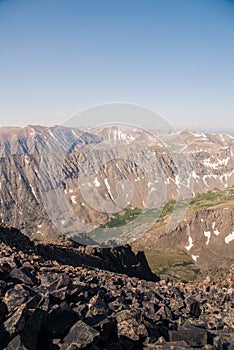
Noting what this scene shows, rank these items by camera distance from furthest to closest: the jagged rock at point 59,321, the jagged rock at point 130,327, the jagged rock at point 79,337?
1. the jagged rock at point 130,327
2. the jagged rock at point 59,321
3. the jagged rock at point 79,337

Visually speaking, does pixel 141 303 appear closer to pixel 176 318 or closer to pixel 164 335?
pixel 176 318

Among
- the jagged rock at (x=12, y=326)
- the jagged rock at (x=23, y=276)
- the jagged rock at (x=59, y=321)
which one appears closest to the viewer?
the jagged rock at (x=12, y=326)

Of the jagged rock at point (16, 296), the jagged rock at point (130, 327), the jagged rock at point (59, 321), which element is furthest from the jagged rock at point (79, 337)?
the jagged rock at point (16, 296)

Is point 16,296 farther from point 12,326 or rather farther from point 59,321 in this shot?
point 12,326

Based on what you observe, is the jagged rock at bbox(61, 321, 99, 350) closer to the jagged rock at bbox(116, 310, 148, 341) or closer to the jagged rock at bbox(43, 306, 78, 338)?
the jagged rock at bbox(43, 306, 78, 338)

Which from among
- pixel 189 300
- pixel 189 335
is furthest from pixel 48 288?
pixel 189 300

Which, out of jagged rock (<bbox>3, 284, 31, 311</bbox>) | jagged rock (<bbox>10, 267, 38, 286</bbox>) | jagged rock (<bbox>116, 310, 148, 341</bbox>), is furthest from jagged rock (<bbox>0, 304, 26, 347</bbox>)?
jagged rock (<bbox>10, 267, 38, 286</bbox>)

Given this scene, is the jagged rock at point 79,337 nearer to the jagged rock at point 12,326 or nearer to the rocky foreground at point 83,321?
the rocky foreground at point 83,321

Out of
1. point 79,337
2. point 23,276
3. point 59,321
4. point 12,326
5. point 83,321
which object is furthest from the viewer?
point 23,276

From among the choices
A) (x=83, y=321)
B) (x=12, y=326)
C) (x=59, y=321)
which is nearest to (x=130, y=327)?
(x=83, y=321)

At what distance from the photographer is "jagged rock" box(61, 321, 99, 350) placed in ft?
43.0

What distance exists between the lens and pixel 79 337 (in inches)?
531

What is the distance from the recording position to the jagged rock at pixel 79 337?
516 inches

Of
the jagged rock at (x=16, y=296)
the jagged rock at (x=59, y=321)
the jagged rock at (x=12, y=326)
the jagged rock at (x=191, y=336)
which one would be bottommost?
the jagged rock at (x=191, y=336)
